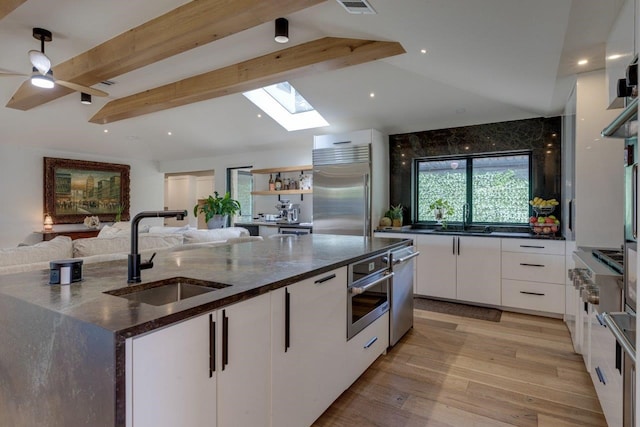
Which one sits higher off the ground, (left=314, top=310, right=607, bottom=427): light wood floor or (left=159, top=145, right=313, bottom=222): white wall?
(left=159, top=145, right=313, bottom=222): white wall

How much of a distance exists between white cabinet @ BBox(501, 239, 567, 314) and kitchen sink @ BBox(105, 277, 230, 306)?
341cm

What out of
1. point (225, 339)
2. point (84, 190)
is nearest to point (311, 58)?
point (225, 339)

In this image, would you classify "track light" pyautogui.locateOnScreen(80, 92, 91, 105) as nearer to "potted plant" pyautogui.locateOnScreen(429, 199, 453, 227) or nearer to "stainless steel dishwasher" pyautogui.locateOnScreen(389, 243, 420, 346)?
"stainless steel dishwasher" pyautogui.locateOnScreen(389, 243, 420, 346)

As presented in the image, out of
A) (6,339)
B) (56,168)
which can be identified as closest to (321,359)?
(6,339)

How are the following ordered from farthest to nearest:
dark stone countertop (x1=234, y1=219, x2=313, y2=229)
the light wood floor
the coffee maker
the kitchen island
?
the coffee maker → dark stone countertop (x1=234, y1=219, x2=313, y2=229) → the light wood floor → the kitchen island

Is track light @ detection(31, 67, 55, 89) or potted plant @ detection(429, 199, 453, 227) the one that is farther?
potted plant @ detection(429, 199, 453, 227)

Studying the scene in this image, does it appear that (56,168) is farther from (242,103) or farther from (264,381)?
(264,381)

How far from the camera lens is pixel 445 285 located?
4117 mm

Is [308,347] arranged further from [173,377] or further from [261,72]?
[261,72]

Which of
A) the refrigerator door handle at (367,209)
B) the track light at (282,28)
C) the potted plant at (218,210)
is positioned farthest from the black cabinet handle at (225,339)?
the potted plant at (218,210)

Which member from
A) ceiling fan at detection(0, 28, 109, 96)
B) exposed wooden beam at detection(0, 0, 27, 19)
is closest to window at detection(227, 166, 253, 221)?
ceiling fan at detection(0, 28, 109, 96)

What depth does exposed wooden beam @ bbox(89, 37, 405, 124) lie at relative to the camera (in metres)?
3.15

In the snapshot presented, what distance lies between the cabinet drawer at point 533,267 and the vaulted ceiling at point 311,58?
163cm

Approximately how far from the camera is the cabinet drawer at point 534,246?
348 cm
